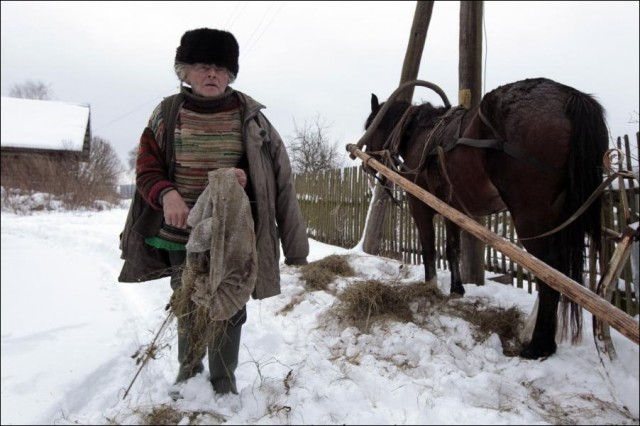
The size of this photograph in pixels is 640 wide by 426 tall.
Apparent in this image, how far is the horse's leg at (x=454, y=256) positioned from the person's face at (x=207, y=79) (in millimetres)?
2630

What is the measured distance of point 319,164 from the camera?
15.9 meters

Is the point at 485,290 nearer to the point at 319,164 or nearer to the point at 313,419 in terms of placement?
the point at 313,419

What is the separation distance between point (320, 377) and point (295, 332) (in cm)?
81

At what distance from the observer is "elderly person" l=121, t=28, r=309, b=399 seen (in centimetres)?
160

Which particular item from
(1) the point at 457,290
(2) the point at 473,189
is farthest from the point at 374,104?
(1) the point at 457,290

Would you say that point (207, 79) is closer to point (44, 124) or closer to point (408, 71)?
point (408, 71)

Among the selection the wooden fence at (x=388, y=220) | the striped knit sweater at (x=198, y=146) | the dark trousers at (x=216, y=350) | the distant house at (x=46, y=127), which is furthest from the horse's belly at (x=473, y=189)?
the distant house at (x=46, y=127)

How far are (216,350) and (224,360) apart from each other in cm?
8

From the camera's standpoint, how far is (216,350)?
163cm

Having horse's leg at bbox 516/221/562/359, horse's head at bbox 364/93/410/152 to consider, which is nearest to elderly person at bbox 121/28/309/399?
horse's leg at bbox 516/221/562/359

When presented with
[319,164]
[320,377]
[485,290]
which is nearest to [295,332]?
[320,377]

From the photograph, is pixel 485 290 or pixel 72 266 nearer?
pixel 72 266

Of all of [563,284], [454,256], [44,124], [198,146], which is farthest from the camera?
[44,124]

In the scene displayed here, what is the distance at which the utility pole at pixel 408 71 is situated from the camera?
4.96 meters
